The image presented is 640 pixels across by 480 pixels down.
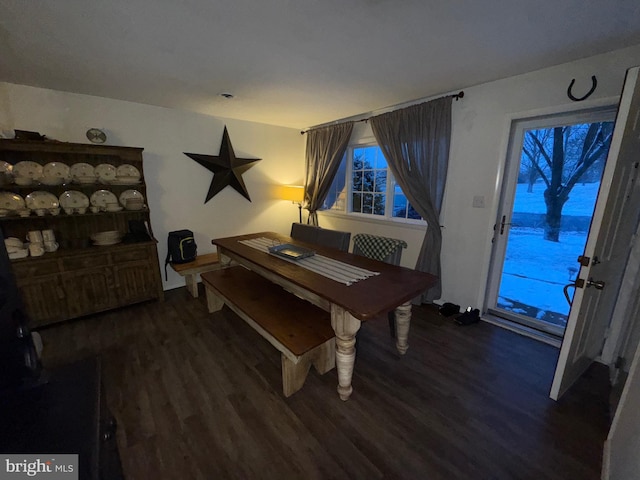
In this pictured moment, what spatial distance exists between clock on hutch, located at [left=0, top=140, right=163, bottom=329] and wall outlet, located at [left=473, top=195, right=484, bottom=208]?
11.0 ft

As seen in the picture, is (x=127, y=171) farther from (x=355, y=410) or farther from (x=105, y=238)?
(x=355, y=410)

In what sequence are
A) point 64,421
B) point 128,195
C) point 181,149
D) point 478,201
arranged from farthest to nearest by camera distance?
point 181,149 → point 128,195 → point 478,201 → point 64,421

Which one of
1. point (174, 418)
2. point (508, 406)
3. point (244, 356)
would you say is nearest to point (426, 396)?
point (508, 406)

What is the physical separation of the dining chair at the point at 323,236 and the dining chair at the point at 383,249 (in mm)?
140

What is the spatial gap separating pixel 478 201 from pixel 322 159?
221 centimetres

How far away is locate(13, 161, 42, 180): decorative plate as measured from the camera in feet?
7.33

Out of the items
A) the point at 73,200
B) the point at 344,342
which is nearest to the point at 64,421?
the point at 344,342

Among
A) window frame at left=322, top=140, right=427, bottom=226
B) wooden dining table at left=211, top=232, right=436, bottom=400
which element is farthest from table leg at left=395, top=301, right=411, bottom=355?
window frame at left=322, top=140, right=427, bottom=226

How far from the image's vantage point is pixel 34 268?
2.22 metres

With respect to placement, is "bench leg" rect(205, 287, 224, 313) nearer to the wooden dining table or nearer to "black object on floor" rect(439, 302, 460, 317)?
the wooden dining table

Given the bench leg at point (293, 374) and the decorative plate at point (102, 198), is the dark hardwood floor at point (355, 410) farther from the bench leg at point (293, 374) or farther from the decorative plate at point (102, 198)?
the decorative plate at point (102, 198)

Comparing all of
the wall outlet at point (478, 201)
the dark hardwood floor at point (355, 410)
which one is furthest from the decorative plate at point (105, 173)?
the wall outlet at point (478, 201)

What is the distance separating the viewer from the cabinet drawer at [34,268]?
2.16m

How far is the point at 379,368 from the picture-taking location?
6.21 ft
